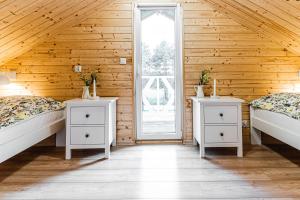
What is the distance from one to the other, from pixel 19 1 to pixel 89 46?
1.23 meters

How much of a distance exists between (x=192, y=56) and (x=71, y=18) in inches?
67.1

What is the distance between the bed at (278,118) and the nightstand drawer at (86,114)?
1.89 metres

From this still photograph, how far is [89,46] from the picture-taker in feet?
11.2

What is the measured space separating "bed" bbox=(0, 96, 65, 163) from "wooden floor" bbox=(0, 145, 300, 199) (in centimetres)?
29

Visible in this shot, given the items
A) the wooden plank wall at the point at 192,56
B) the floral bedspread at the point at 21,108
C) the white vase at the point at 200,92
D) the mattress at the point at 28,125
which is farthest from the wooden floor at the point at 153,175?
the wooden plank wall at the point at 192,56

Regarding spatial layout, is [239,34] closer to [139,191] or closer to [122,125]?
[122,125]

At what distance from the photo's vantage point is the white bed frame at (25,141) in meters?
1.99

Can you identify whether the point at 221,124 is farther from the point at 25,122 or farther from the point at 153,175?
the point at 25,122

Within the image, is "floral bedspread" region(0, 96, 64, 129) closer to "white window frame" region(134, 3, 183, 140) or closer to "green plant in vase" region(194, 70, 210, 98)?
"white window frame" region(134, 3, 183, 140)

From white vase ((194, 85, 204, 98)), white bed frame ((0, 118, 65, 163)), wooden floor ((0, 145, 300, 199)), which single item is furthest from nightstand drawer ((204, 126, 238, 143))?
white bed frame ((0, 118, 65, 163))

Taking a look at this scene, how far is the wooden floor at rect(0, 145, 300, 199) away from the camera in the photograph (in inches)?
73.9

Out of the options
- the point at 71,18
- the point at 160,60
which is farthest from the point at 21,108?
the point at 160,60

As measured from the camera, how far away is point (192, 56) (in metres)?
3.43

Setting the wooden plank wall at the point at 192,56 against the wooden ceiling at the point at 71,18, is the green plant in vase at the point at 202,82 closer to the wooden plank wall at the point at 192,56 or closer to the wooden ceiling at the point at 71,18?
the wooden plank wall at the point at 192,56
